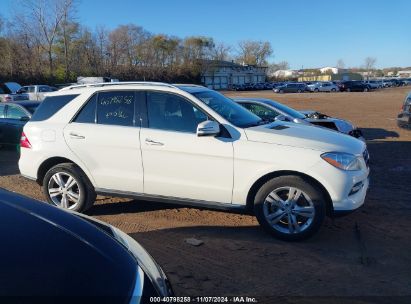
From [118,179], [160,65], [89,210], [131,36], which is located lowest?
[89,210]

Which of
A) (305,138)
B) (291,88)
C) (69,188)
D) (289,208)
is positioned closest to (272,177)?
(289,208)

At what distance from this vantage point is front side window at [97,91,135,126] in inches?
217

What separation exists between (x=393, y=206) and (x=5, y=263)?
18.0ft

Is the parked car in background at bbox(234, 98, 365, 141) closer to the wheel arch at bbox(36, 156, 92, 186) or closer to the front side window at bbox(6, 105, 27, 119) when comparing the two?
the wheel arch at bbox(36, 156, 92, 186)

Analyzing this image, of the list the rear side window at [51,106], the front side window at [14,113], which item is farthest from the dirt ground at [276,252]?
the front side window at [14,113]

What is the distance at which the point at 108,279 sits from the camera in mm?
2176

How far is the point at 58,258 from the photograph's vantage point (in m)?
2.29

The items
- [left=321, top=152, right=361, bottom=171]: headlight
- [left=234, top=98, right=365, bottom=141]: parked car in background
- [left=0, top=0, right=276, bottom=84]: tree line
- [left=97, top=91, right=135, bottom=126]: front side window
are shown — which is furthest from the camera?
[left=0, top=0, right=276, bottom=84]: tree line

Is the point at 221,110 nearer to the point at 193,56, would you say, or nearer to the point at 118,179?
the point at 118,179

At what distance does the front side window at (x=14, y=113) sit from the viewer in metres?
11.0

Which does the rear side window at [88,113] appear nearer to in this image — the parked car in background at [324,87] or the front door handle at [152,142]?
the front door handle at [152,142]

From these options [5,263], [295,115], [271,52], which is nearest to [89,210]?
[5,263]

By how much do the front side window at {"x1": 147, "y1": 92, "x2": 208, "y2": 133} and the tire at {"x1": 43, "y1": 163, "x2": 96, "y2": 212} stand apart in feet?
4.17

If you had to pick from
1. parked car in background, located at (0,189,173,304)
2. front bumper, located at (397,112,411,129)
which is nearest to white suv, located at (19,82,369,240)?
parked car in background, located at (0,189,173,304)
